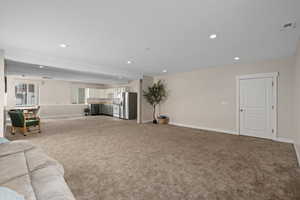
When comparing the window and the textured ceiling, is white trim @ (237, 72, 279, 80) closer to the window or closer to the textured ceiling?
the textured ceiling

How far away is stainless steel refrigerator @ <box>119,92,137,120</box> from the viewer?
8.00 meters

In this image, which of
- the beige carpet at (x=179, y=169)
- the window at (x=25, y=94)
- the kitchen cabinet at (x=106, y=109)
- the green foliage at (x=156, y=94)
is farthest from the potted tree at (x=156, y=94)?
the window at (x=25, y=94)

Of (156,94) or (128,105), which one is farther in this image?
(128,105)

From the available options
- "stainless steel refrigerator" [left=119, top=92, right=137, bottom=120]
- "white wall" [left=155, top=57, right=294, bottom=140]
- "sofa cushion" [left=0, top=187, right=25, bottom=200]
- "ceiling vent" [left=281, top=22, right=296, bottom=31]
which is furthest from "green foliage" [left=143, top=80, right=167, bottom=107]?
"sofa cushion" [left=0, top=187, right=25, bottom=200]

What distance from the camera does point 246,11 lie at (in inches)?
72.2

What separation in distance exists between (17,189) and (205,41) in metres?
3.30

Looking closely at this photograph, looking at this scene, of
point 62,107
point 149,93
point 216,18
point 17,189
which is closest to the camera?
point 17,189

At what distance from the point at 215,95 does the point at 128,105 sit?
4784 mm

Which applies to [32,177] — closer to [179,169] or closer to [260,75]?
[179,169]

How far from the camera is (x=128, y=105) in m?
8.00

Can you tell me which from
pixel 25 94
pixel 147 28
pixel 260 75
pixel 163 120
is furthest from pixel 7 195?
pixel 25 94

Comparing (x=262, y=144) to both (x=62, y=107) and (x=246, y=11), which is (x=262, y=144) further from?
(x=62, y=107)

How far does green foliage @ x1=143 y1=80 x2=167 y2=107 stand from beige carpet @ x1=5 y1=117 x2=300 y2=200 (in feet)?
10.6

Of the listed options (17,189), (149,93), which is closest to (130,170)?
(17,189)
